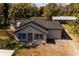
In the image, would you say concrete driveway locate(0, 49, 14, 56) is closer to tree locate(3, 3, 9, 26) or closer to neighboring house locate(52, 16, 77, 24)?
tree locate(3, 3, 9, 26)

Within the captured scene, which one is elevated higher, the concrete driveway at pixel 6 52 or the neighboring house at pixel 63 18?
the neighboring house at pixel 63 18

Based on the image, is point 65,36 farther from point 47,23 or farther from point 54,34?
point 47,23

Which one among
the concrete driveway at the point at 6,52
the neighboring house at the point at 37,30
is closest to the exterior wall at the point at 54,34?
the neighboring house at the point at 37,30

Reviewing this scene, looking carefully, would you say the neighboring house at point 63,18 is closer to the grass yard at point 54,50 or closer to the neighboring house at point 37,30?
the neighboring house at point 37,30

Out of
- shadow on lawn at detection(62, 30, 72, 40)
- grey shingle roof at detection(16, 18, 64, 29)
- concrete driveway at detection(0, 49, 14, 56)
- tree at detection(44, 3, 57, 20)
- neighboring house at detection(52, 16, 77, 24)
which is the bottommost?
concrete driveway at detection(0, 49, 14, 56)

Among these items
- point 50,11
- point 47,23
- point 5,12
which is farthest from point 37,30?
point 5,12

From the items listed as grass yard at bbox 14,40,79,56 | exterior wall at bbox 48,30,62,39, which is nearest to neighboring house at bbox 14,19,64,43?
exterior wall at bbox 48,30,62,39

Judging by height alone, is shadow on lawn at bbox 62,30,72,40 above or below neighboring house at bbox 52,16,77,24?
below
